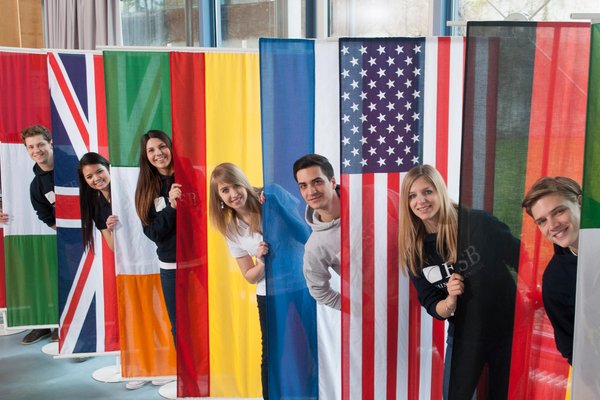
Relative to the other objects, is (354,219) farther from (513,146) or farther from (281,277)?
(513,146)

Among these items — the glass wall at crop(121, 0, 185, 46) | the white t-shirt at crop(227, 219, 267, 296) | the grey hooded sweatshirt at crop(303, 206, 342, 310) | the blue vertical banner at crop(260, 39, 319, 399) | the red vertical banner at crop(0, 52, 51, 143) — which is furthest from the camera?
the glass wall at crop(121, 0, 185, 46)

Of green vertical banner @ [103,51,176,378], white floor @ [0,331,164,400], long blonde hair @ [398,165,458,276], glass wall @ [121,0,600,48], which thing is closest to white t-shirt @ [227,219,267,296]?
green vertical banner @ [103,51,176,378]

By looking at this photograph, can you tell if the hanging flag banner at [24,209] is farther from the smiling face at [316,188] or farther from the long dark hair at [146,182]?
the smiling face at [316,188]

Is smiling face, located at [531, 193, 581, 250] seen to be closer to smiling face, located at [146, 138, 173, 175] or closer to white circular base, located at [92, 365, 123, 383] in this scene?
smiling face, located at [146, 138, 173, 175]

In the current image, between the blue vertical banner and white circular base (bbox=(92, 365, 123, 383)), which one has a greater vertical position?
the blue vertical banner

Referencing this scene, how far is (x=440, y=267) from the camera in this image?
303 cm

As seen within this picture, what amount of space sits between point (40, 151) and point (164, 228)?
1641 millimetres

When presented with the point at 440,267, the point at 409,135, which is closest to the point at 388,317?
the point at 440,267

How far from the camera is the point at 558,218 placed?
266cm

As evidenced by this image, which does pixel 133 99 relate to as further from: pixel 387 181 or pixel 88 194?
pixel 387 181

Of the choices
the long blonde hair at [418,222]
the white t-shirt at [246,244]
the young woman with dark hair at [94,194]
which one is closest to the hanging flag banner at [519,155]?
the long blonde hair at [418,222]

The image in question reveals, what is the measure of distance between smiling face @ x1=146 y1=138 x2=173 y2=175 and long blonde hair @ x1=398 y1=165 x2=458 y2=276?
1474 millimetres

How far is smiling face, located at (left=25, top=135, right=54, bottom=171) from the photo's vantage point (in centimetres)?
494

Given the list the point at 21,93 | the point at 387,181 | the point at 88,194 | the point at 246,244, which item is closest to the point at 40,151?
the point at 21,93
